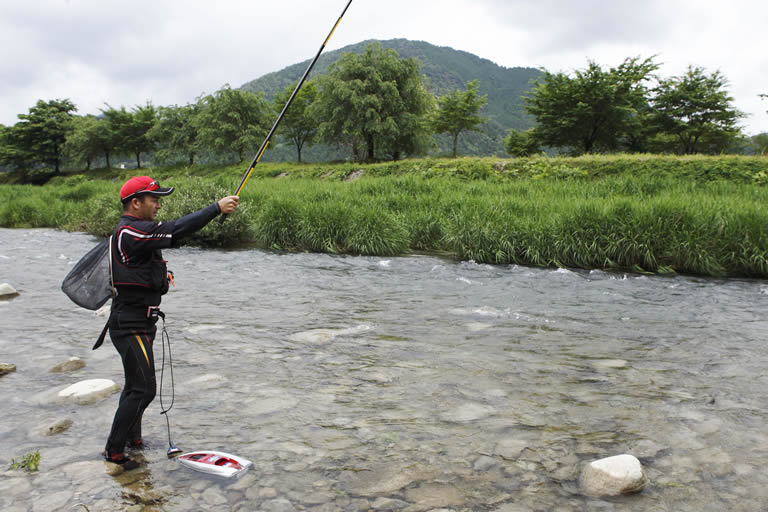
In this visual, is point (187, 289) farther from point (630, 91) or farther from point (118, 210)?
point (630, 91)

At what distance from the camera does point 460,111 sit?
55.3 m

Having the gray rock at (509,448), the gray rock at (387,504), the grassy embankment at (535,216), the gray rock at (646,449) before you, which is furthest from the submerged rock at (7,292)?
the gray rock at (646,449)

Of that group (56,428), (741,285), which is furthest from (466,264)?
(56,428)

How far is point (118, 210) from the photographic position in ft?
62.5

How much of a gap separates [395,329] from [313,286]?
353 centimetres

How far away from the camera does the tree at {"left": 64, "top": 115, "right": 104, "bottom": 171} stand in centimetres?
6369

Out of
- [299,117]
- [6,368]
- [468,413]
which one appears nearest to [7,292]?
[6,368]

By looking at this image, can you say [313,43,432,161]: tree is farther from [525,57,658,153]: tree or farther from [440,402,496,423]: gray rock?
[440,402,496,423]: gray rock

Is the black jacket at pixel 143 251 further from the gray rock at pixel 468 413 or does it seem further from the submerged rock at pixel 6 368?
the submerged rock at pixel 6 368

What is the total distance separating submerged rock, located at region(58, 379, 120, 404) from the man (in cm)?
116

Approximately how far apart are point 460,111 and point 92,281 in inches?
2162

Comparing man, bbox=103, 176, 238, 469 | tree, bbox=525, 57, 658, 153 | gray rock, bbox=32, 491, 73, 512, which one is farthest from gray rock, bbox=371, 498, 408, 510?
tree, bbox=525, 57, 658, 153

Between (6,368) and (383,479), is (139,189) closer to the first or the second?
(383,479)

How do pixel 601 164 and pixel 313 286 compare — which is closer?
pixel 313 286
